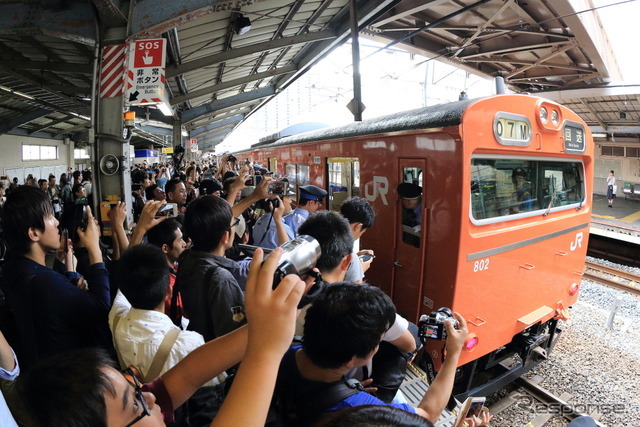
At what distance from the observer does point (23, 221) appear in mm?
1918

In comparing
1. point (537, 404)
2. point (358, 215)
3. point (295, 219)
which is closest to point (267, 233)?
point (295, 219)

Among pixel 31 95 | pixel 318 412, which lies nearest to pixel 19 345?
pixel 318 412

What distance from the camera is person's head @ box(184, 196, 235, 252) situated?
205 centimetres

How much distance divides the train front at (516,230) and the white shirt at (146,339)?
210 centimetres

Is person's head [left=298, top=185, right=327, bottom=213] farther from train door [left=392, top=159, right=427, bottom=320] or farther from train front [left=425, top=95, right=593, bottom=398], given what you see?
train front [left=425, top=95, right=593, bottom=398]

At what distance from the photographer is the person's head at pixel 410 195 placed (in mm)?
3383

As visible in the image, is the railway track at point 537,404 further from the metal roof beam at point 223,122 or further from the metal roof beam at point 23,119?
the metal roof beam at point 223,122

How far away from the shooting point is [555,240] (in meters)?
3.66

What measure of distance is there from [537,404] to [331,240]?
3.03 m

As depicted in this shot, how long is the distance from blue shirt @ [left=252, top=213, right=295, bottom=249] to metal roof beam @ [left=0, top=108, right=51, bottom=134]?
15.2 metres

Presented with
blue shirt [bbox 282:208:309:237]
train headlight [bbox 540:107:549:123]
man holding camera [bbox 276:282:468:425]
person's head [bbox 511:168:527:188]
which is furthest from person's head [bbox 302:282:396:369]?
train headlight [bbox 540:107:549:123]

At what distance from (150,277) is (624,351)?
17.5ft

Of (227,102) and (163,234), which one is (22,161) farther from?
(163,234)

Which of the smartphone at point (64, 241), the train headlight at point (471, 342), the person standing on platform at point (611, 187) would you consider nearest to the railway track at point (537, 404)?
the train headlight at point (471, 342)
